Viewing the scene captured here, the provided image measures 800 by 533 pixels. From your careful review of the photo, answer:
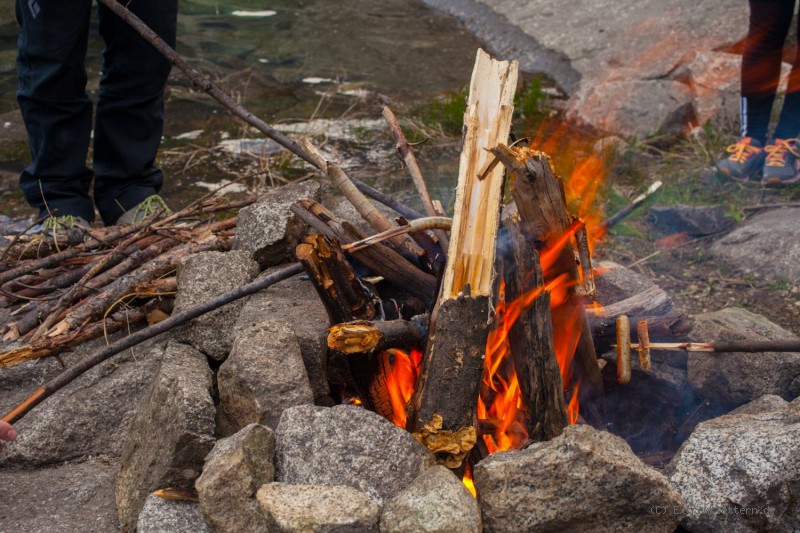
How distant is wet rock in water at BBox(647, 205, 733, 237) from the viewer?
488 cm

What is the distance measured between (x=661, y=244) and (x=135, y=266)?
2.93 metres

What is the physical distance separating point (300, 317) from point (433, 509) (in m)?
1.05

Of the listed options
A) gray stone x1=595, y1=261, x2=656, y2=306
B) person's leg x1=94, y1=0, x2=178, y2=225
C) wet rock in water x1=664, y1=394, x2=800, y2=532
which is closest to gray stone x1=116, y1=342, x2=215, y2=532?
wet rock in water x1=664, y1=394, x2=800, y2=532

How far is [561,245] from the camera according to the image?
8.55ft

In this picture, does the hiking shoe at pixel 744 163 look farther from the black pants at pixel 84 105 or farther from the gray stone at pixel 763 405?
the black pants at pixel 84 105

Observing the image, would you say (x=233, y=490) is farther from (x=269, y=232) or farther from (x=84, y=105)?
(x=84, y=105)

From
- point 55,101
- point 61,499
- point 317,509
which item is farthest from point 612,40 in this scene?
point 317,509

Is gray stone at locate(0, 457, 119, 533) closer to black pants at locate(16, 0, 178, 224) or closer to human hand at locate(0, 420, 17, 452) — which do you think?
human hand at locate(0, 420, 17, 452)

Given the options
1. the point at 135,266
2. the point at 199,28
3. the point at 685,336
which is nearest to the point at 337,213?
the point at 135,266

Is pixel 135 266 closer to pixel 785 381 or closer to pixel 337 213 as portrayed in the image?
pixel 337 213

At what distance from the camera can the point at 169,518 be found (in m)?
2.24

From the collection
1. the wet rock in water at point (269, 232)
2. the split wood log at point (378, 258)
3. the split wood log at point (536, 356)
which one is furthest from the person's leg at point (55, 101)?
the split wood log at point (536, 356)

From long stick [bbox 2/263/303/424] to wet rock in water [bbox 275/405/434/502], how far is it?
71 cm

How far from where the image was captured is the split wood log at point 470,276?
2.39 meters
